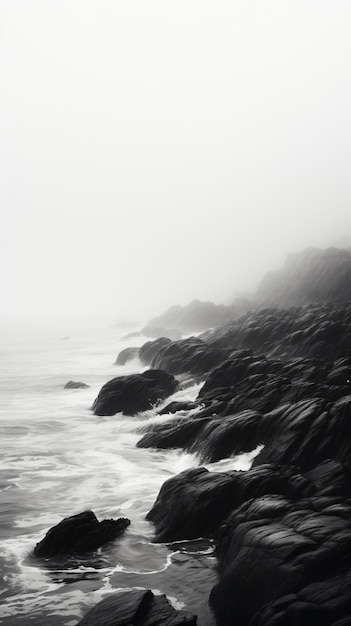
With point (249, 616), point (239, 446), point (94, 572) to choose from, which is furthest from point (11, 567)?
point (239, 446)

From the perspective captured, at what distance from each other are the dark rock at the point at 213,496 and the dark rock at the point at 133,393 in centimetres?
1570

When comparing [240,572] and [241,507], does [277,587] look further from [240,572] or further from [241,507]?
[241,507]

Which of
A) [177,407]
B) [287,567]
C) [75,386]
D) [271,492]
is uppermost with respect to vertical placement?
[287,567]

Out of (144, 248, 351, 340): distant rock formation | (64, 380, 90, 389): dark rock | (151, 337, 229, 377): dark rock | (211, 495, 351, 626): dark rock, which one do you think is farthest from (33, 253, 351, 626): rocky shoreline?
(144, 248, 351, 340): distant rock formation

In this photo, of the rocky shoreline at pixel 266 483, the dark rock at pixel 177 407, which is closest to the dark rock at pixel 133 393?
the rocky shoreline at pixel 266 483

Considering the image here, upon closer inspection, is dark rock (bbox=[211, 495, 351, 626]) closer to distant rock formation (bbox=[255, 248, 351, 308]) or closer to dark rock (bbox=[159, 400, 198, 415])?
dark rock (bbox=[159, 400, 198, 415])

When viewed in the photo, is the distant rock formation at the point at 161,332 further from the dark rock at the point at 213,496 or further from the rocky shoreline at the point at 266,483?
the dark rock at the point at 213,496

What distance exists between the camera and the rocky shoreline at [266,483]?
29.8 ft

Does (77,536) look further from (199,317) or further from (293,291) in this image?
(199,317)

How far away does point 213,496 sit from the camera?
14.1 metres

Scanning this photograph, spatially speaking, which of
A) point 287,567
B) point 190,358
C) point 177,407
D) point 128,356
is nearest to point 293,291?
point 128,356

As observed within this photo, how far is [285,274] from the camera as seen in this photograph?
75625 mm

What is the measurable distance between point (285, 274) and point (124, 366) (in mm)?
32718

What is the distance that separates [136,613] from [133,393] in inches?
889
